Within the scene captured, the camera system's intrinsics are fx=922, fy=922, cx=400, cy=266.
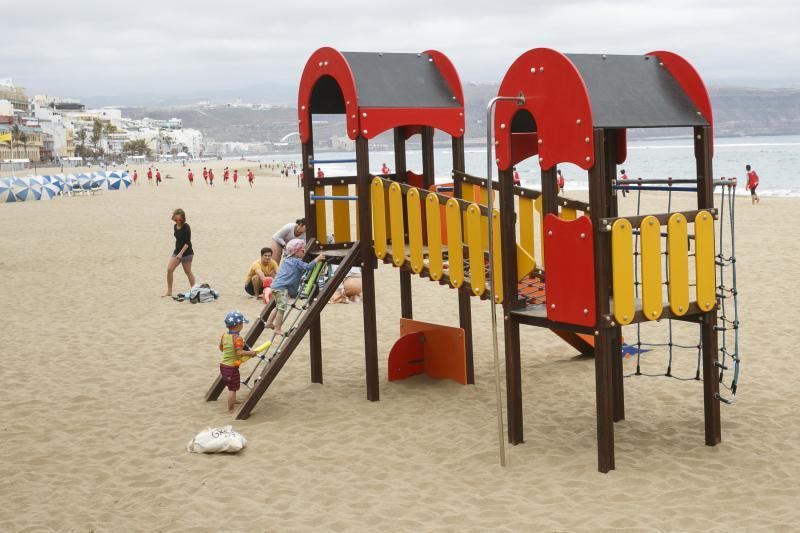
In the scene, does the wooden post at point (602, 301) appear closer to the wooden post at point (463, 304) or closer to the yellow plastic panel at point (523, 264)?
the yellow plastic panel at point (523, 264)

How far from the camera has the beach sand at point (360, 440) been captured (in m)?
6.50

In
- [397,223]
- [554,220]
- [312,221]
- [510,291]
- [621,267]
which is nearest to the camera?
[621,267]

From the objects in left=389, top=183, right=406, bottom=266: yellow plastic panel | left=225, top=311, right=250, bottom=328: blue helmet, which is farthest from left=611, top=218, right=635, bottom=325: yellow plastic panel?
left=225, top=311, right=250, bottom=328: blue helmet

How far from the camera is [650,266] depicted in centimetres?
719

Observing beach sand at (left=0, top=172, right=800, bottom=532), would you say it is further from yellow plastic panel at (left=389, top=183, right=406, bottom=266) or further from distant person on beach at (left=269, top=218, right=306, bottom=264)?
yellow plastic panel at (left=389, top=183, right=406, bottom=266)

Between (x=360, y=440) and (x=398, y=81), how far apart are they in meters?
3.84

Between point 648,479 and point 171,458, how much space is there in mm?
3914

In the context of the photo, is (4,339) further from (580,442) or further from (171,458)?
(580,442)

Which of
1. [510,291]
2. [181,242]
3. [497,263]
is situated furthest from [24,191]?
[510,291]

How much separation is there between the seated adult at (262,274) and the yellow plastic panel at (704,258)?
28.2 ft

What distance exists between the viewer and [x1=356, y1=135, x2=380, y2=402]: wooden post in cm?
945

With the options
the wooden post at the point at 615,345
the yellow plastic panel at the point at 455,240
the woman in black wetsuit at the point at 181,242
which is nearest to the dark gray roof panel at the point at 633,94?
the wooden post at the point at 615,345

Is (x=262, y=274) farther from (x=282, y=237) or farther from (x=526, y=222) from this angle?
A: (x=526, y=222)

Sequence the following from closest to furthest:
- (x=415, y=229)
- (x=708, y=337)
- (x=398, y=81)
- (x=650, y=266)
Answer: (x=650, y=266), (x=708, y=337), (x=415, y=229), (x=398, y=81)
